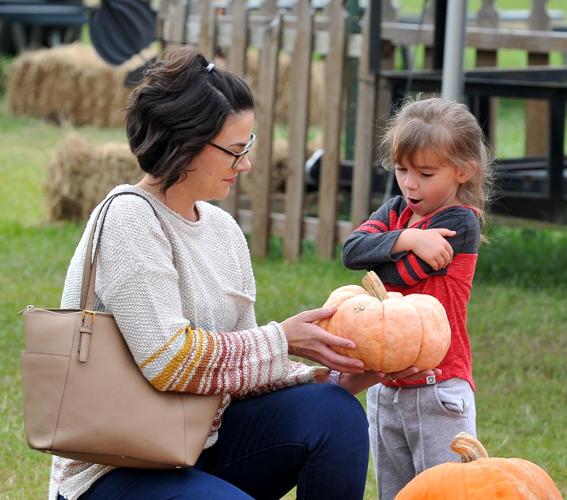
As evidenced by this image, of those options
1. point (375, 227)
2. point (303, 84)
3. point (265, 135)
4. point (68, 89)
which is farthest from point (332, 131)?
point (68, 89)

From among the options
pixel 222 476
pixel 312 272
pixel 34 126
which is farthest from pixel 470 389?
pixel 34 126

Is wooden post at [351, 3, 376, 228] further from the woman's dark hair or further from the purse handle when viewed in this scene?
the purse handle

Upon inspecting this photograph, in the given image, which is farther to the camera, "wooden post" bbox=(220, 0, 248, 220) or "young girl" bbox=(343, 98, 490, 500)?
"wooden post" bbox=(220, 0, 248, 220)

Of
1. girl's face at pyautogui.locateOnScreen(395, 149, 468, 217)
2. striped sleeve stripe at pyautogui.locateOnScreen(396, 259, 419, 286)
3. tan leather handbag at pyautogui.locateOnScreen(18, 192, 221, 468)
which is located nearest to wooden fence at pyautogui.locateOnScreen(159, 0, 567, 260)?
girl's face at pyautogui.locateOnScreen(395, 149, 468, 217)

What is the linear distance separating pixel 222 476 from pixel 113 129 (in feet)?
42.2

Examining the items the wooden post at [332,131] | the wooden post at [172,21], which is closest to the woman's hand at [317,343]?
the wooden post at [332,131]

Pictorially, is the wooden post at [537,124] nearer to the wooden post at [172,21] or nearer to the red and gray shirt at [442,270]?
the wooden post at [172,21]

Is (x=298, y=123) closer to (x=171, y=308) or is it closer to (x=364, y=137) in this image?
(x=364, y=137)

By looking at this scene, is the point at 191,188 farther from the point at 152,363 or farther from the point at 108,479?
the point at 108,479

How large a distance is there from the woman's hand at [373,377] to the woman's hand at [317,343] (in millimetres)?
108

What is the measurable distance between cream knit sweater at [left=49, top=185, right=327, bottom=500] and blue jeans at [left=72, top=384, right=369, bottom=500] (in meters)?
0.08

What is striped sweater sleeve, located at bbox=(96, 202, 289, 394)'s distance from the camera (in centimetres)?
274

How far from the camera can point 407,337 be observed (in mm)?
2871

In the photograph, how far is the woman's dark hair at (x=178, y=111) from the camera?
2895 millimetres
